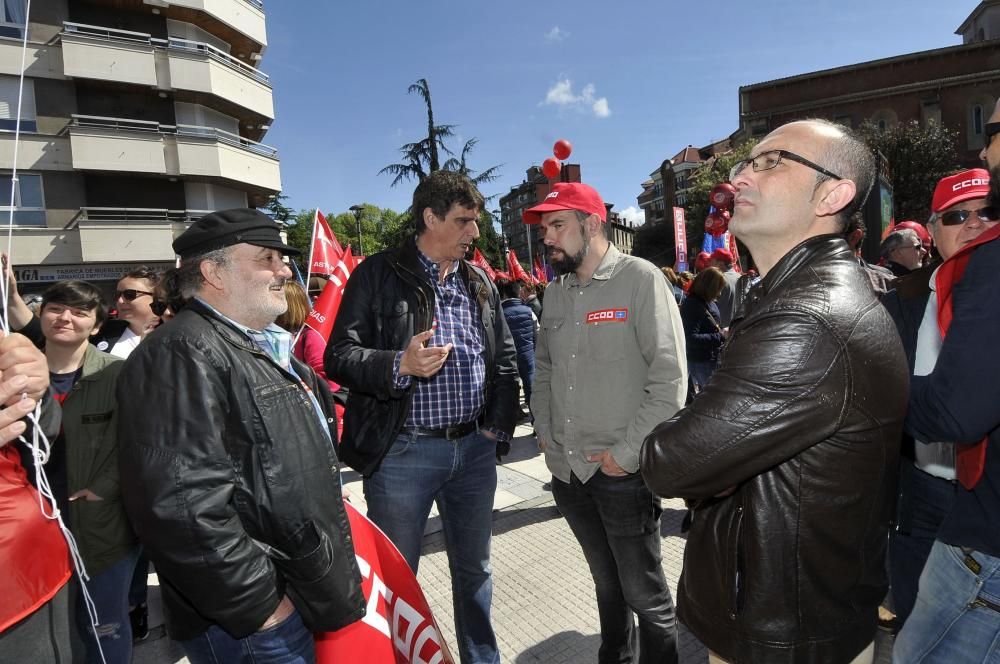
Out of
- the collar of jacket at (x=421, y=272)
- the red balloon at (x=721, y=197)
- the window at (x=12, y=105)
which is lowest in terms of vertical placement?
the collar of jacket at (x=421, y=272)

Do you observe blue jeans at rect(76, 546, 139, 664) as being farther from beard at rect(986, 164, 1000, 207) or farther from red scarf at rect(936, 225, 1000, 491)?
beard at rect(986, 164, 1000, 207)

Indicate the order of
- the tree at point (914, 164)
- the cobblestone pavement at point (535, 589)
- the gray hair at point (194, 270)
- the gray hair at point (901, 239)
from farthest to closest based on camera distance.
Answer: the tree at point (914, 164)
the gray hair at point (901, 239)
the cobblestone pavement at point (535, 589)
the gray hair at point (194, 270)

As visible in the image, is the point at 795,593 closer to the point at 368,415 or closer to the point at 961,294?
the point at 961,294

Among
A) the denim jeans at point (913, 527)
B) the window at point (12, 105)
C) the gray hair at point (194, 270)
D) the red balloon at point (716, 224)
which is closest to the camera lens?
the gray hair at point (194, 270)

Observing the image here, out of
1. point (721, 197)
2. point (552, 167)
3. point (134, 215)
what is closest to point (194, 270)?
point (552, 167)

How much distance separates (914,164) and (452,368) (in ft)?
114

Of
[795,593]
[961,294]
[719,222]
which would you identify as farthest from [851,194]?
[719,222]

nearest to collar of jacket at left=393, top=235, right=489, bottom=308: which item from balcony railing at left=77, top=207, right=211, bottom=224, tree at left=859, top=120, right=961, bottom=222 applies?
balcony railing at left=77, top=207, right=211, bottom=224

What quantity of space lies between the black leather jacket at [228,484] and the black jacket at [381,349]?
2.00 ft

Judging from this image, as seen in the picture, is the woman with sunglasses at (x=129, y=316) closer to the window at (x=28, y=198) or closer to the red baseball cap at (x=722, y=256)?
the red baseball cap at (x=722, y=256)

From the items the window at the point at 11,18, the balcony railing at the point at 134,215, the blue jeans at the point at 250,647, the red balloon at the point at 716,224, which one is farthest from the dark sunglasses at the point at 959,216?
the window at the point at 11,18

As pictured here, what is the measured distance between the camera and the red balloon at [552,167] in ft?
25.2

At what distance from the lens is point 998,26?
44.6 meters

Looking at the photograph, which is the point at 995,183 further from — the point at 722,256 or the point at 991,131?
the point at 722,256
